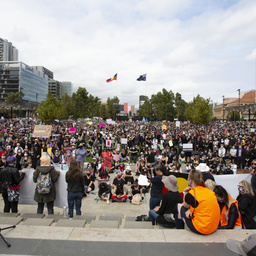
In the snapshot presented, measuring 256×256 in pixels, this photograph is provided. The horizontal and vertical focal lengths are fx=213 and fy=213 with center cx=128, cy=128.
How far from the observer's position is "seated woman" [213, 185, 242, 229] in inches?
157

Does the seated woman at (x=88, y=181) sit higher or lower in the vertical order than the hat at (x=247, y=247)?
lower

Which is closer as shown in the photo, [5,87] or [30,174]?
[30,174]

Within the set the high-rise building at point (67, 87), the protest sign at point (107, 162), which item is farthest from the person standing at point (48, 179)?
the high-rise building at point (67, 87)

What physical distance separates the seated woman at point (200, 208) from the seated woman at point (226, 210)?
22.6 inches

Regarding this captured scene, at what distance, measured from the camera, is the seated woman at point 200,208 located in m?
3.38

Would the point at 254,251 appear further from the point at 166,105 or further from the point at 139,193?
the point at 166,105

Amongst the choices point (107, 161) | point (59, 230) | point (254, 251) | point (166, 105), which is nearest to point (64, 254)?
point (59, 230)

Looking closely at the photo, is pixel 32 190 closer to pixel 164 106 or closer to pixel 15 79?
pixel 164 106

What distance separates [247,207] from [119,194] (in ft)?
18.8

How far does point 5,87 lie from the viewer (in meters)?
116

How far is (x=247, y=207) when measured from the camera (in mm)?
4082

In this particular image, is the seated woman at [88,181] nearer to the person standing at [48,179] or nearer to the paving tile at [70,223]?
the person standing at [48,179]

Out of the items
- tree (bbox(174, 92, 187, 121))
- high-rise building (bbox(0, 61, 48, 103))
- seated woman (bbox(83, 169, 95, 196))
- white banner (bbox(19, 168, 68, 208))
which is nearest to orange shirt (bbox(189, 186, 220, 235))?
white banner (bbox(19, 168, 68, 208))

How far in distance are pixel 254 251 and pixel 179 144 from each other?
18477mm
